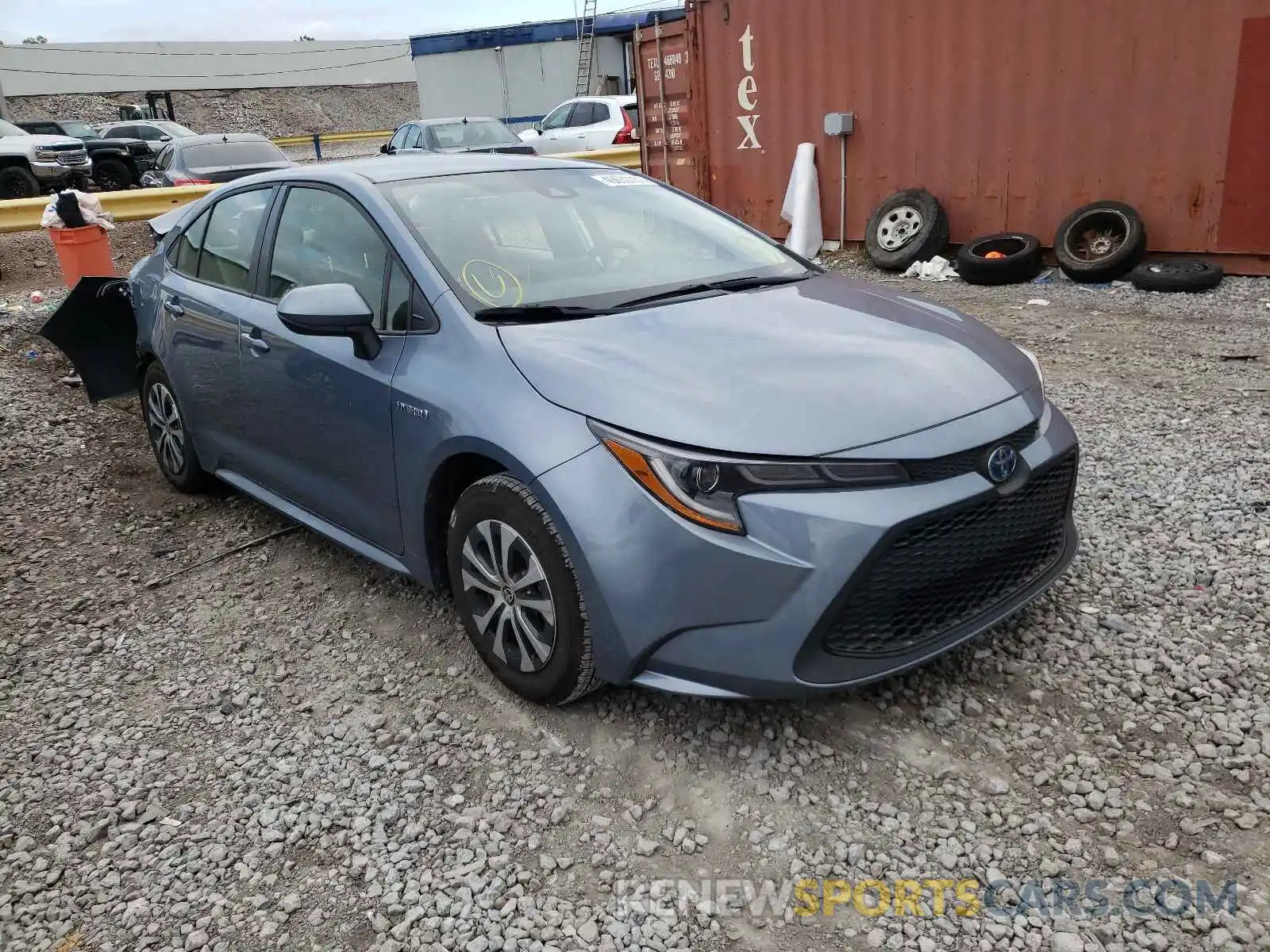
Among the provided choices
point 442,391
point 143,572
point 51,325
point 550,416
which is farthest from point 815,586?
point 51,325

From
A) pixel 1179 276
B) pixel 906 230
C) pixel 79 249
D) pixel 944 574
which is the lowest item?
pixel 1179 276

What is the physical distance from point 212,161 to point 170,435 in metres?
10.4

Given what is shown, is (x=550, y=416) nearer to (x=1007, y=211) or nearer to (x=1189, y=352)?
(x=1189, y=352)

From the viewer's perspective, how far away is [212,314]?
407 centimetres

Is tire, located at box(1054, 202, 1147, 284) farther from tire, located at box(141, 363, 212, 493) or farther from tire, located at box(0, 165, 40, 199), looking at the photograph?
tire, located at box(0, 165, 40, 199)

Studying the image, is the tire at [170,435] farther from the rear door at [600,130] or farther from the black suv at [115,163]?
the black suv at [115,163]

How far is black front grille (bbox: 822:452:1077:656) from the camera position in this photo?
2.40m

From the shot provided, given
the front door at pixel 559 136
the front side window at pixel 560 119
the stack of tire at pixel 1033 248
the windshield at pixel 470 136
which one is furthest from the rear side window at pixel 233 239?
the front side window at pixel 560 119

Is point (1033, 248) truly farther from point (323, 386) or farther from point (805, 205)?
point (323, 386)

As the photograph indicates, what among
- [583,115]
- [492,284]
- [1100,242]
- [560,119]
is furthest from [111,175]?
[492,284]

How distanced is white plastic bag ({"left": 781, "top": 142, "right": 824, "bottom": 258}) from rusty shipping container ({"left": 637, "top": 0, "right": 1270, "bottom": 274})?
0.13 m

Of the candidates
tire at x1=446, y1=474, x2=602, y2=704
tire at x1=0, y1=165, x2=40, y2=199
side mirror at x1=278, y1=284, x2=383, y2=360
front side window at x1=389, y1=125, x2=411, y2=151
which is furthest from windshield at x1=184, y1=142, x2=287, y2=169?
tire at x1=446, y1=474, x2=602, y2=704

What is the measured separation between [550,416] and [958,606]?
1.21m

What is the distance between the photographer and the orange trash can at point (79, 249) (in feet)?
28.4
